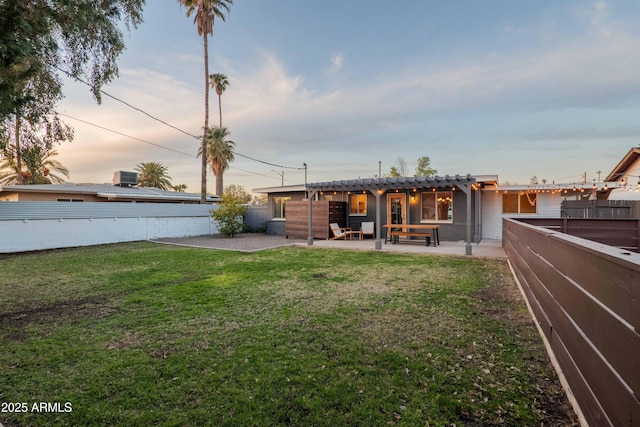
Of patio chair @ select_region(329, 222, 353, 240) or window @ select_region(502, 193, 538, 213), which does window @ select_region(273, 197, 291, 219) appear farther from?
window @ select_region(502, 193, 538, 213)

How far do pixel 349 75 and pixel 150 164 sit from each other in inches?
1216

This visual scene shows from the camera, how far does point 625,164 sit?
17.5 metres

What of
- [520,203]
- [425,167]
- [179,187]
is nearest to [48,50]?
[520,203]

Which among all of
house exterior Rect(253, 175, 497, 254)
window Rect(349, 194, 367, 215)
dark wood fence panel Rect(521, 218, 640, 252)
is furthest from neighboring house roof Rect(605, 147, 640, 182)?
window Rect(349, 194, 367, 215)

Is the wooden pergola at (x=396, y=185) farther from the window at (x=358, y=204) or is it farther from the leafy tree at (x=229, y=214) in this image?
the leafy tree at (x=229, y=214)

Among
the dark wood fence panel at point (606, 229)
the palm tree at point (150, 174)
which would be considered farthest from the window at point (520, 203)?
the palm tree at point (150, 174)

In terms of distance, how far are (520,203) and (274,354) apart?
13556mm

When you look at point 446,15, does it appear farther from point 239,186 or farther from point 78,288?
point 239,186

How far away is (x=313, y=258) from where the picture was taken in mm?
9242

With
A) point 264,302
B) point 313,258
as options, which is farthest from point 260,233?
point 264,302

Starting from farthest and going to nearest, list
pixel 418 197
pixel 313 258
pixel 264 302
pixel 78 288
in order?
1. pixel 418 197
2. pixel 313 258
3. pixel 78 288
4. pixel 264 302

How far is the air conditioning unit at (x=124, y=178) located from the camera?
21.7m

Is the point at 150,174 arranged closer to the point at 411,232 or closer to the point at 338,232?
the point at 338,232

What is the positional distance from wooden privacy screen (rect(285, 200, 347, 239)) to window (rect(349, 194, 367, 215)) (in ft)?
1.23
